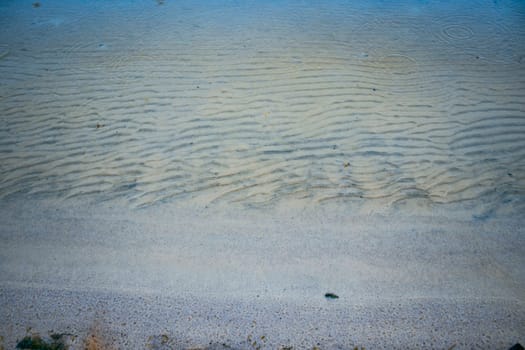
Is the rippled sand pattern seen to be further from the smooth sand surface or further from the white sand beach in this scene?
the smooth sand surface

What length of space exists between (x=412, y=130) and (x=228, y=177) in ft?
A: 11.5

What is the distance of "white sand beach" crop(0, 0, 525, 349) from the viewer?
346 centimetres

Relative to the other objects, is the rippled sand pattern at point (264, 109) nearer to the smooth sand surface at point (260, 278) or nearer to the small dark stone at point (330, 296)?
the smooth sand surface at point (260, 278)

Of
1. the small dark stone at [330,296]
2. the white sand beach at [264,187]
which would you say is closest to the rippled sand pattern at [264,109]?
the white sand beach at [264,187]

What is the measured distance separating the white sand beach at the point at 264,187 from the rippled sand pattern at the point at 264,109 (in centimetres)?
4

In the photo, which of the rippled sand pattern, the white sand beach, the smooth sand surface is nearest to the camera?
the smooth sand surface

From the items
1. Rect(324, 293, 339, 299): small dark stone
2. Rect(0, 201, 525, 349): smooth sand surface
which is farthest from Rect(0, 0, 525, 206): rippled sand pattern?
Rect(324, 293, 339, 299): small dark stone

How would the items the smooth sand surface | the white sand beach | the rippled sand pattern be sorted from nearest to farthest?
the smooth sand surface < the white sand beach < the rippled sand pattern

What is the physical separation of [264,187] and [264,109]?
2021 mm

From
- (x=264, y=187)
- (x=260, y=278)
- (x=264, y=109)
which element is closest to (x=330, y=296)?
(x=260, y=278)

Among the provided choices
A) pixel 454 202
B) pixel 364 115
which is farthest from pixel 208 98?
pixel 454 202

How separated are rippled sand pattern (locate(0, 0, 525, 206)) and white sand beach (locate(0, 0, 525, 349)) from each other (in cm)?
4

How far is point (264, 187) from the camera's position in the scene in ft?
16.3

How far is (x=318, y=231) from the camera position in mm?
4332
